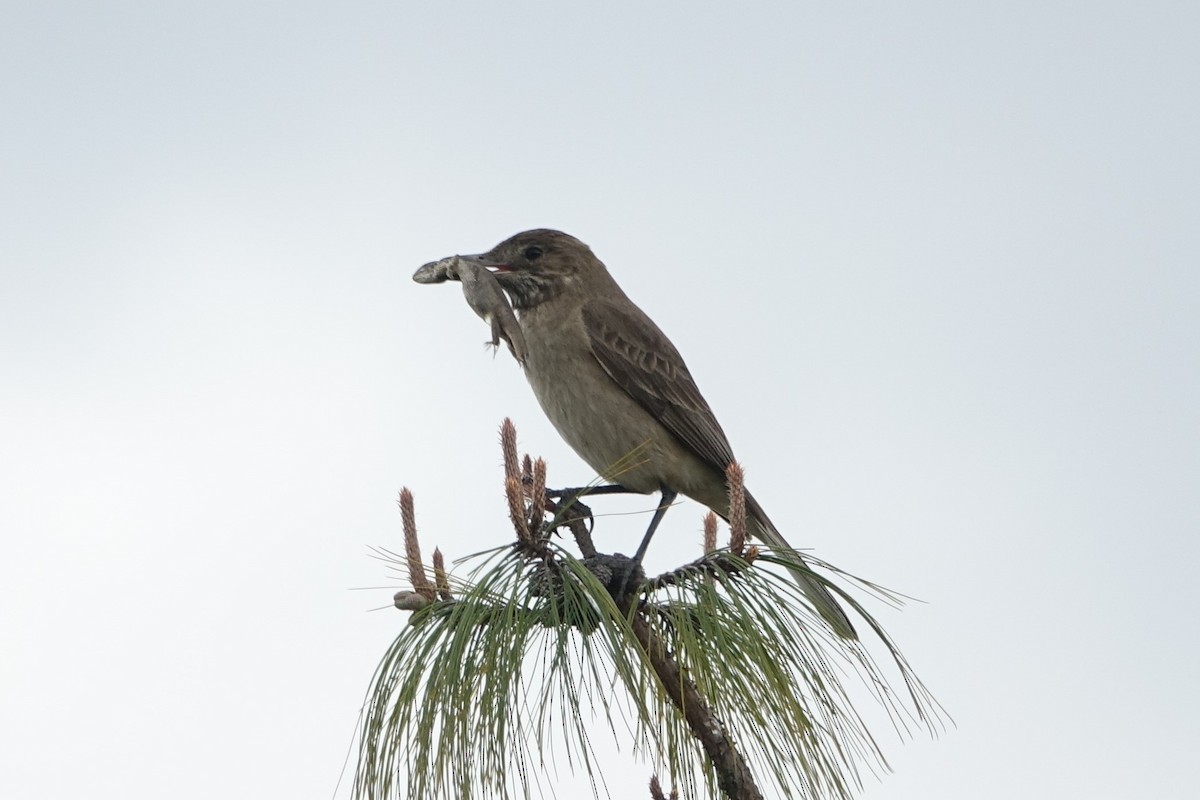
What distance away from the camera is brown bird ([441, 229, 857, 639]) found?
6430mm

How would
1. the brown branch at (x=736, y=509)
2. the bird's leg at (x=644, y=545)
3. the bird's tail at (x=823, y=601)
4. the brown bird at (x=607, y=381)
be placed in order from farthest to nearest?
the brown bird at (x=607, y=381) < the bird's leg at (x=644, y=545) < the brown branch at (x=736, y=509) < the bird's tail at (x=823, y=601)

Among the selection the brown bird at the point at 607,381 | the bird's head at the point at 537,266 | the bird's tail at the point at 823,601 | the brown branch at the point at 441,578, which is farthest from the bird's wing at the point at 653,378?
the brown branch at the point at 441,578

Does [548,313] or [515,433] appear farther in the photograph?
[548,313]

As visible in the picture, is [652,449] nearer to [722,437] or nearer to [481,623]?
[722,437]

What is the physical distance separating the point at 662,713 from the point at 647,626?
0.32 meters

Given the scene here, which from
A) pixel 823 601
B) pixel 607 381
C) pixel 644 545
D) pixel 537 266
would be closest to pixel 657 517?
pixel 644 545

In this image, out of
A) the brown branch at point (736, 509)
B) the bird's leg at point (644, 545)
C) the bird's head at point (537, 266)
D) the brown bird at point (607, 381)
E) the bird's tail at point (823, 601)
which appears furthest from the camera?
the bird's head at point (537, 266)

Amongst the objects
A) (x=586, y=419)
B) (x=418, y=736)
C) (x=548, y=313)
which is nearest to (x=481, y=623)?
(x=418, y=736)

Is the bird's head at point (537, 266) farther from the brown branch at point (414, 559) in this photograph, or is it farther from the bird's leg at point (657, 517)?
the brown branch at point (414, 559)

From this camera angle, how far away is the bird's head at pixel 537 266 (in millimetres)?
6848

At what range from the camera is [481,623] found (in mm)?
3346

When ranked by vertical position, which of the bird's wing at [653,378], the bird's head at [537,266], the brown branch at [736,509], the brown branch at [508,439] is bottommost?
the brown branch at [736,509]

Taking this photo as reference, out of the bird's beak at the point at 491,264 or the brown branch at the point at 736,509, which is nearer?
the brown branch at the point at 736,509

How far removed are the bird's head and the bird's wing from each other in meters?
0.20
